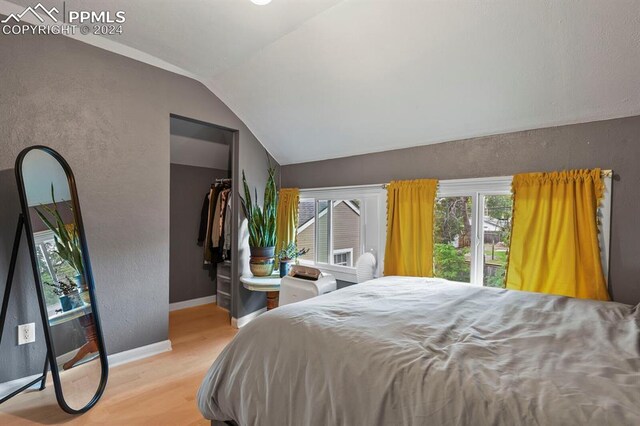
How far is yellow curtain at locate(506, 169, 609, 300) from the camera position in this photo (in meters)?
1.94

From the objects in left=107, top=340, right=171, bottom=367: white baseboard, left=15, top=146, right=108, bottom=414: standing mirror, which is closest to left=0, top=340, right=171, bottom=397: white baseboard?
left=107, top=340, right=171, bottom=367: white baseboard

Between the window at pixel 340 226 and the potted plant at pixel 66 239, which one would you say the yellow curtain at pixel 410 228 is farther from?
the potted plant at pixel 66 239

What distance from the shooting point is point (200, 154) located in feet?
12.8

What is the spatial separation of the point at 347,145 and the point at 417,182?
2.75 feet

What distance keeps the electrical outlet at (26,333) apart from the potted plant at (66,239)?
0.38m

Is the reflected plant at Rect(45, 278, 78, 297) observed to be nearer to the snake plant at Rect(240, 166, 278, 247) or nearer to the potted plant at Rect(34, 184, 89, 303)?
the potted plant at Rect(34, 184, 89, 303)

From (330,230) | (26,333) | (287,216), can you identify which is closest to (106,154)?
(26,333)

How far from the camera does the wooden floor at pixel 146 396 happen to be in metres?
1.81

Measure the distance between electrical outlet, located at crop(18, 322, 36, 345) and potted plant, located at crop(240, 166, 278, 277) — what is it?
1750 millimetres

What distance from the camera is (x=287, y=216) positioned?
3766 mm

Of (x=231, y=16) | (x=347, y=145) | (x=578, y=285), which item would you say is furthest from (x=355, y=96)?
(x=578, y=285)

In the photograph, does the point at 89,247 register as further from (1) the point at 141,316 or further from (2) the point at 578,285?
(2) the point at 578,285

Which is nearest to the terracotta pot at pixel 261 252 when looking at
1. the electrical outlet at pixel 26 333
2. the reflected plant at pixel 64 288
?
the reflected plant at pixel 64 288
